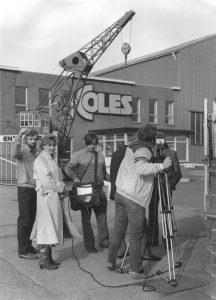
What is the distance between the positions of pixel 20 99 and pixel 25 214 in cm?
2306

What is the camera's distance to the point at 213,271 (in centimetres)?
405

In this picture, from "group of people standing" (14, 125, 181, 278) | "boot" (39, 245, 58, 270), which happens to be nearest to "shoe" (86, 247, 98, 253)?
"group of people standing" (14, 125, 181, 278)

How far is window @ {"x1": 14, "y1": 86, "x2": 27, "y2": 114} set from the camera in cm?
2811

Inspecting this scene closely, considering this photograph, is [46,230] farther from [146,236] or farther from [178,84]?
[178,84]

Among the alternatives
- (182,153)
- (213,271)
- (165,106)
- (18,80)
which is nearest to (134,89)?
(165,106)

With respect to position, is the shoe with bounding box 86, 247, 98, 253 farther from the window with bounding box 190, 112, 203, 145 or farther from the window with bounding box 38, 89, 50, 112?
the window with bounding box 190, 112, 203, 145

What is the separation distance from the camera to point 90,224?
6.68 m

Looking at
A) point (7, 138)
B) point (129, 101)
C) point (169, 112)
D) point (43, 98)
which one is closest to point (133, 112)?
point (129, 101)

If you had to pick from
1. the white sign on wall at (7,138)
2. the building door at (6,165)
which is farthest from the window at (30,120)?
the white sign on wall at (7,138)

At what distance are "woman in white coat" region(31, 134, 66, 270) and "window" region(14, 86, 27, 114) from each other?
75.8ft

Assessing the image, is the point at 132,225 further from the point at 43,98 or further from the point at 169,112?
the point at 169,112

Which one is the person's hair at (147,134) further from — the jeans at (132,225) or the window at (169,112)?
the window at (169,112)

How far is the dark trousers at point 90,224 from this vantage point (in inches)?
259

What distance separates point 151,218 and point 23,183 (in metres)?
2.15
